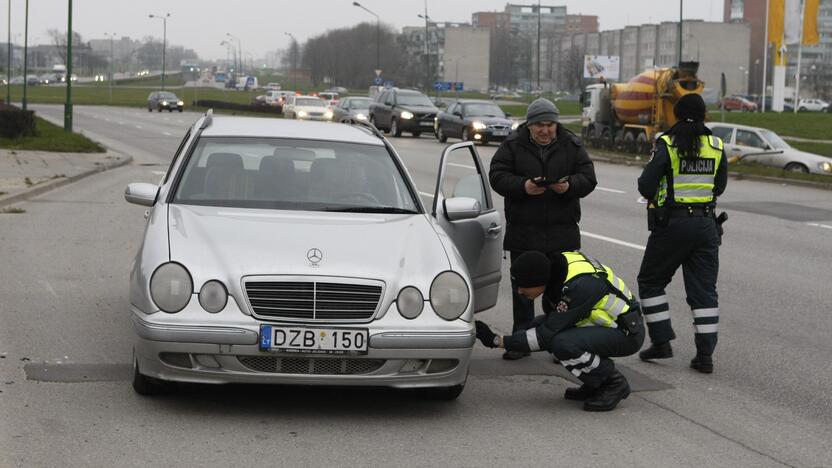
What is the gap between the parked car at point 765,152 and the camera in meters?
28.3

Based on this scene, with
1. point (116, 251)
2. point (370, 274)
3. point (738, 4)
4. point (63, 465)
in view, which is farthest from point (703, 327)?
point (738, 4)

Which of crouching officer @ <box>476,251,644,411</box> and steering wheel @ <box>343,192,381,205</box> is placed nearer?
crouching officer @ <box>476,251,644,411</box>

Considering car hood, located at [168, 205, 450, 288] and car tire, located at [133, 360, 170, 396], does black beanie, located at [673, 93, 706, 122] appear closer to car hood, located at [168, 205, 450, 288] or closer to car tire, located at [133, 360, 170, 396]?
car hood, located at [168, 205, 450, 288]

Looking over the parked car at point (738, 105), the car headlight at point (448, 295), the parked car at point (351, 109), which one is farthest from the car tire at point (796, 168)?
the parked car at point (738, 105)

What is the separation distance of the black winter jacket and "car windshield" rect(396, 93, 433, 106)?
39.1m

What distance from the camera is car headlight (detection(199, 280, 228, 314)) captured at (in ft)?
19.0

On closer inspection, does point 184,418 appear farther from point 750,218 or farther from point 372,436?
point 750,218

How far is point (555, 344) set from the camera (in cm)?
636

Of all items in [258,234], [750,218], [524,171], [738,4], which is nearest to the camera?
→ [258,234]

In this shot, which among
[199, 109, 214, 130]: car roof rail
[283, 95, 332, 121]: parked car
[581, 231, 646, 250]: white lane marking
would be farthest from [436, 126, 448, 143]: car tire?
[199, 109, 214, 130]: car roof rail

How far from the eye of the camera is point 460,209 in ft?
24.0

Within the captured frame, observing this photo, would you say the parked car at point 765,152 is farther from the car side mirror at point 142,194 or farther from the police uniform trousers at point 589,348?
the car side mirror at point 142,194

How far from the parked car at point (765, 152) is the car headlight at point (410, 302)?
2363 cm

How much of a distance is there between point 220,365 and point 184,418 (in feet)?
1.14
